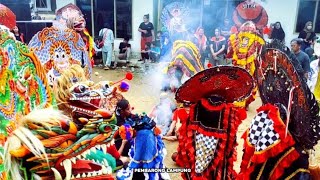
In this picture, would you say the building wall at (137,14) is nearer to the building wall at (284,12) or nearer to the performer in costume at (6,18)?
the building wall at (284,12)

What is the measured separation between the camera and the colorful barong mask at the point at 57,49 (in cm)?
493

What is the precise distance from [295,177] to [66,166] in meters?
1.62

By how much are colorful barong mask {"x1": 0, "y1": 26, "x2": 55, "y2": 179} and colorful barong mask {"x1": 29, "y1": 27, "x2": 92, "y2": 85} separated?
4.38 ft

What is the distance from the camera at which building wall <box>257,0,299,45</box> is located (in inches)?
434

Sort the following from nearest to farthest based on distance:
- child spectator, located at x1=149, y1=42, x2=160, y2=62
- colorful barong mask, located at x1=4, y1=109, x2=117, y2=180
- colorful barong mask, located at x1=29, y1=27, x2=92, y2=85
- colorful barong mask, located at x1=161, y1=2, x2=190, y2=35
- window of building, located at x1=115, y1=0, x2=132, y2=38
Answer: colorful barong mask, located at x1=4, y1=109, x2=117, y2=180 → colorful barong mask, located at x1=29, y1=27, x2=92, y2=85 → colorful barong mask, located at x1=161, y1=2, x2=190, y2=35 → child spectator, located at x1=149, y1=42, x2=160, y2=62 → window of building, located at x1=115, y1=0, x2=132, y2=38

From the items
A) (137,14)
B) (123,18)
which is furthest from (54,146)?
(123,18)

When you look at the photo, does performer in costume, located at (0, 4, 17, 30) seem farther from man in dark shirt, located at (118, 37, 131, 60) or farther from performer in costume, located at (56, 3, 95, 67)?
man in dark shirt, located at (118, 37, 131, 60)

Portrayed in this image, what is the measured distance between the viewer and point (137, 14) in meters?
12.0

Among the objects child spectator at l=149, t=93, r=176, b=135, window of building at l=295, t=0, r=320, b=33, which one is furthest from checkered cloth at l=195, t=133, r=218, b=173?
window of building at l=295, t=0, r=320, b=33

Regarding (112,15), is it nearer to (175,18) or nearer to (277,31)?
(175,18)

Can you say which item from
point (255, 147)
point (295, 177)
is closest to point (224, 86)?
point (255, 147)

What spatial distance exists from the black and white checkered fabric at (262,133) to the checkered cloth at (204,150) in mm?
938

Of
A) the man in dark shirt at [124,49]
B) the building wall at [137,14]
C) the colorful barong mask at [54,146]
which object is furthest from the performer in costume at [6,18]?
the building wall at [137,14]

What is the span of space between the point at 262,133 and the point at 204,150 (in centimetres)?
115
